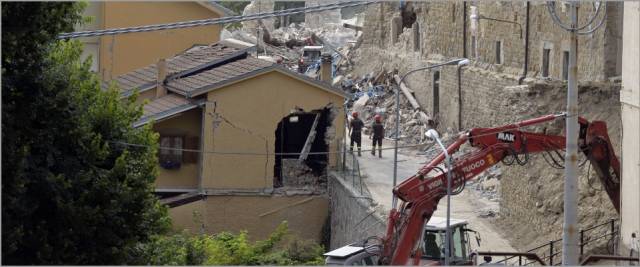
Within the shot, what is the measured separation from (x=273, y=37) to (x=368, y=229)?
37.0 meters

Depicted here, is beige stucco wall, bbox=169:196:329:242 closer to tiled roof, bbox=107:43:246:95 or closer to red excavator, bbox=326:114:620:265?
tiled roof, bbox=107:43:246:95

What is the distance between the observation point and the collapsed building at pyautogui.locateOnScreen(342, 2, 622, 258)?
30741 mm

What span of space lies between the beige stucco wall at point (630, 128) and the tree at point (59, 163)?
24.6ft

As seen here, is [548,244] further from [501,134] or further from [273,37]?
[273,37]

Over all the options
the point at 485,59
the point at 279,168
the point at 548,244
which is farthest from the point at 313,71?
the point at 548,244

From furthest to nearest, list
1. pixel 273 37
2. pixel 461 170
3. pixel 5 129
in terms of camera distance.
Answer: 1. pixel 273 37
2. pixel 461 170
3. pixel 5 129

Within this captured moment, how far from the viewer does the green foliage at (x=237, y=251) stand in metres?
26.4

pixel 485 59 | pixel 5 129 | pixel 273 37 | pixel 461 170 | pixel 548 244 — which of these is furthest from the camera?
pixel 273 37

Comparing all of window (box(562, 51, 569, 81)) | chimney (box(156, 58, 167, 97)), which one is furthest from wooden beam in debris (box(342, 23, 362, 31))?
window (box(562, 51, 569, 81))

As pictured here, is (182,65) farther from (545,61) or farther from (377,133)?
(545,61)

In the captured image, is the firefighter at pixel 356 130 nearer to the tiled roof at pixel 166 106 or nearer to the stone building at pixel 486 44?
the stone building at pixel 486 44

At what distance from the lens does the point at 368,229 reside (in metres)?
31.5

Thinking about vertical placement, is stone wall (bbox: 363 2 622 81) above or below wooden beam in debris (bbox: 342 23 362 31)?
below

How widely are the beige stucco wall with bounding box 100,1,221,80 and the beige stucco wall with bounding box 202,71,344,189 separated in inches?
372
